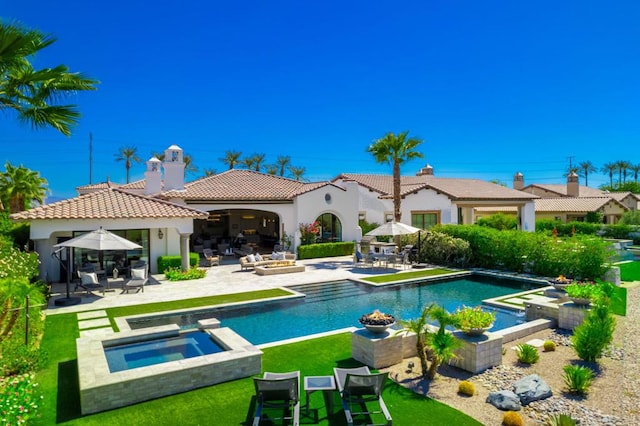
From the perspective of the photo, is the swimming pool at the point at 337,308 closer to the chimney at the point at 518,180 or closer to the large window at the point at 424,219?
the large window at the point at 424,219

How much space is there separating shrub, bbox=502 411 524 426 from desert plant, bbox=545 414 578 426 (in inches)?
16.7

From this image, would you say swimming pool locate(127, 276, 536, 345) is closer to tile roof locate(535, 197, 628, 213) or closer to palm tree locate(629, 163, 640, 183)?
tile roof locate(535, 197, 628, 213)

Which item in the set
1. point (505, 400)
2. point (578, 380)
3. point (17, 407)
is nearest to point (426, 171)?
point (578, 380)

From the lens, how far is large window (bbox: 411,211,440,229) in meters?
35.9

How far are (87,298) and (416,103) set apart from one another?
43.6m

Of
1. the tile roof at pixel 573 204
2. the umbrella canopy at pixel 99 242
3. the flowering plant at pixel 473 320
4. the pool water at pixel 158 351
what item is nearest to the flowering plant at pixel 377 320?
the flowering plant at pixel 473 320

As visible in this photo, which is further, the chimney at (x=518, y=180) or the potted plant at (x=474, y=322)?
the chimney at (x=518, y=180)

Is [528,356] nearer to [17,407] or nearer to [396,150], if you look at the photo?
[17,407]

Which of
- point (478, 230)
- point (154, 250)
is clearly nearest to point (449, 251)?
point (478, 230)

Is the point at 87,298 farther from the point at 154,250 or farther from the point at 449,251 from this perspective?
the point at 449,251

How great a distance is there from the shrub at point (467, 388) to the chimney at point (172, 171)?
75.8ft

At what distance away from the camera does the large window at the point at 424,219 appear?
3590 centimetres

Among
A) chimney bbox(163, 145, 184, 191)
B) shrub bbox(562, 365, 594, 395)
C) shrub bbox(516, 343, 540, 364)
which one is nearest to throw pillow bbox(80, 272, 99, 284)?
chimney bbox(163, 145, 184, 191)

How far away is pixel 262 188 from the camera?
98.8ft
